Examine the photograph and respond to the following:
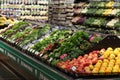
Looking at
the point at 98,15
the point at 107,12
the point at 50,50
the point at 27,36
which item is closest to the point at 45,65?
the point at 50,50

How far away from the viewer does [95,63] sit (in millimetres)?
3662

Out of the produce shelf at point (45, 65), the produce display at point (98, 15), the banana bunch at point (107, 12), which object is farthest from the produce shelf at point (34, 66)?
the banana bunch at point (107, 12)

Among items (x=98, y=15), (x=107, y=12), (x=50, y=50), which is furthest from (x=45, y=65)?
(x=98, y=15)

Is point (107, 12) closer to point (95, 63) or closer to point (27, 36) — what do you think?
point (27, 36)

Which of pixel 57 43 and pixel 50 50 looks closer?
pixel 50 50

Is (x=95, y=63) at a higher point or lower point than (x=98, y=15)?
higher

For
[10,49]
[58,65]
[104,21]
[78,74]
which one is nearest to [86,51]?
[58,65]

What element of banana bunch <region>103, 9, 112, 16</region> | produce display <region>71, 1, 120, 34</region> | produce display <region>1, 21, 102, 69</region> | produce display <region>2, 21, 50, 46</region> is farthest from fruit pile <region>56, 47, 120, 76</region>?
banana bunch <region>103, 9, 112, 16</region>

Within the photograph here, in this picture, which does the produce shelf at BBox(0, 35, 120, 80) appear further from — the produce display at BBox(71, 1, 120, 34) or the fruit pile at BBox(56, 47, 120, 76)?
the produce display at BBox(71, 1, 120, 34)

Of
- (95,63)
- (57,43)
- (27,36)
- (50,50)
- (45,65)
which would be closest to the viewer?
(95,63)

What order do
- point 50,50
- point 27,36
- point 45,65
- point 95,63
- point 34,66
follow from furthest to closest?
point 27,36, point 50,50, point 34,66, point 45,65, point 95,63

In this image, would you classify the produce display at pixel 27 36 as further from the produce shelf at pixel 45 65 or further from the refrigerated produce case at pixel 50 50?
the produce shelf at pixel 45 65

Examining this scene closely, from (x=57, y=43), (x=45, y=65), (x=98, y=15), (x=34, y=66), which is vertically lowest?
(x=98, y=15)

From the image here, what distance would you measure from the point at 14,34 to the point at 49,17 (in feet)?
42.9
